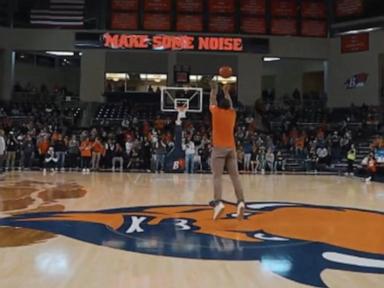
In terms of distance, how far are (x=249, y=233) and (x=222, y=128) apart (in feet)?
4.94

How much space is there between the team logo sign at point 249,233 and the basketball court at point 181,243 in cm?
1

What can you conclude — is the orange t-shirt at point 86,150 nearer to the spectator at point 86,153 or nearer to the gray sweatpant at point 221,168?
the spectator at point 86,153

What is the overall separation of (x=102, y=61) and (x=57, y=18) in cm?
286

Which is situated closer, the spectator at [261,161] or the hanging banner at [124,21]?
the spectator at [261,161]

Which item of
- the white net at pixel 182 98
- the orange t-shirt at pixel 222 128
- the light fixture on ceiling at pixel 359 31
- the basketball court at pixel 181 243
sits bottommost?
the basketball court at pixel 181 243

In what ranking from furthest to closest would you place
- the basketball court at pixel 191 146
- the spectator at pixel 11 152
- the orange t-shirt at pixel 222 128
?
1. the spectator at pixel 11 152
2. the orange t-shirt at pixel 222 128
3. the basketball court at pixel 191 146

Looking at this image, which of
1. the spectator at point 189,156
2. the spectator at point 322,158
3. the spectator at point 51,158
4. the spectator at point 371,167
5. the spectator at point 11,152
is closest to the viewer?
the spectator at point 371,167

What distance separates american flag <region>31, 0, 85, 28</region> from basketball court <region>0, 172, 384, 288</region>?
15874 mm

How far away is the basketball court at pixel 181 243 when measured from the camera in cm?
392

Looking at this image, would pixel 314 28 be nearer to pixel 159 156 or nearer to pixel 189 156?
pixel 189 156

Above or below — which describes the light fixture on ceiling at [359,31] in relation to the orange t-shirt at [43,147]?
above

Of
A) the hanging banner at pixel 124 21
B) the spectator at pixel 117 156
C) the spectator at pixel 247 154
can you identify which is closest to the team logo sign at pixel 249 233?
the spectator at pixel 247 154

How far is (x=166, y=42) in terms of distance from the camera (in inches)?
917

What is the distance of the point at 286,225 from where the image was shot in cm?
643
